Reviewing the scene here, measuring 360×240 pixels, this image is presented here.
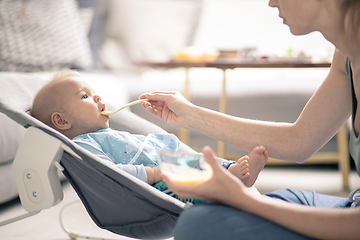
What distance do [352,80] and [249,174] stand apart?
0.38 metres

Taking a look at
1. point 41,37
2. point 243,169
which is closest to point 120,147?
point 243,169

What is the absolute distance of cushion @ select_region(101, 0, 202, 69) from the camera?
3.03 metres

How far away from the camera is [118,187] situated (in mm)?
878

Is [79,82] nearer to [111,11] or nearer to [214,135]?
[214,135]

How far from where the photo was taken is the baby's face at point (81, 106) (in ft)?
3.91

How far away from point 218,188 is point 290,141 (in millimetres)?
424

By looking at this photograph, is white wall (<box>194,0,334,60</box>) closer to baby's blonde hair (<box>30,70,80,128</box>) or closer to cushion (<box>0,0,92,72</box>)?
cushion (<box>0,0,92,72</box>)

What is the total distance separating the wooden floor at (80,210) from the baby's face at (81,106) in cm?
49

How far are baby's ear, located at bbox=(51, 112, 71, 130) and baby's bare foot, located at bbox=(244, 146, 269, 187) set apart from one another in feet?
1.96

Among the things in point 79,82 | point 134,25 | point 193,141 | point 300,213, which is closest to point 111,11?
point 134,25

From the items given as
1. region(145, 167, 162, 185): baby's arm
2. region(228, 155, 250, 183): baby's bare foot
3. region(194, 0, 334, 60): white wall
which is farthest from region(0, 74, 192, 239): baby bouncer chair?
region(194, 0, 334, 60): white wall

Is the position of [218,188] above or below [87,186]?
above

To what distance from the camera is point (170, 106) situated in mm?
1064

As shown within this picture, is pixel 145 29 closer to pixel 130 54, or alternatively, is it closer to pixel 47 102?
pixel 130 54
